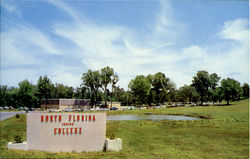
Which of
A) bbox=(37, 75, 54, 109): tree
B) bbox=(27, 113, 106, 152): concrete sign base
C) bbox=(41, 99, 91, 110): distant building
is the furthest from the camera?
bbox=(41, 99, 91, 110): distant building

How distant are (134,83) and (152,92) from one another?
15.5m

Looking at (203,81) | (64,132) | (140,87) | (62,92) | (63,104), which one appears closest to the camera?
(64,132)

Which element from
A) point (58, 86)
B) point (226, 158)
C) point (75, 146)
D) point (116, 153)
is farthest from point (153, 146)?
point (58, 86)

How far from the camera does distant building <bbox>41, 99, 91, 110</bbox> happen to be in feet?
280

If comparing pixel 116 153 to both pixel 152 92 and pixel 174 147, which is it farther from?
pixel 152 92

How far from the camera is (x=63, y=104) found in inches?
3388

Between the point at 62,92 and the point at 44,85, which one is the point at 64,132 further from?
the point at 62,92

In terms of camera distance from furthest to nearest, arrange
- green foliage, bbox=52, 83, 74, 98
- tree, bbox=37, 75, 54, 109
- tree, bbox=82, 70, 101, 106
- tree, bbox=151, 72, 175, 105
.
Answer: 1. green foliage, bbox=52, 83, 74, 98
2. tree, bbox=151, 72, 175, 105
3. tree, bbox=82, 70, 101, 106
4. tree, bbox=37, 75, 54, 109

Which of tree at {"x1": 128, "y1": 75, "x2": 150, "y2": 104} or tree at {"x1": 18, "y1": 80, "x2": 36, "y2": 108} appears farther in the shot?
tree at {"x1": 128, "y1": 75, "x2": 150, "y2": 104}

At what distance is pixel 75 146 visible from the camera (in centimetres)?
1476

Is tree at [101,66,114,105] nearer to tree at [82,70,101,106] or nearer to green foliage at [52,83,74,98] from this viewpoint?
tree at [82,70,101,106]

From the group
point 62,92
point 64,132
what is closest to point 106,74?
point 62,92

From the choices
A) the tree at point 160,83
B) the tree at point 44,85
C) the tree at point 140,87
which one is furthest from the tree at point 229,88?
the tree at point 44,85

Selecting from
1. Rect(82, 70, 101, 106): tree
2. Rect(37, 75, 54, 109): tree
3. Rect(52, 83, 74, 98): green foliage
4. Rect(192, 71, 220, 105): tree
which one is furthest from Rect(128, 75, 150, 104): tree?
Rect(52, 83, 74, 98): green foliage
